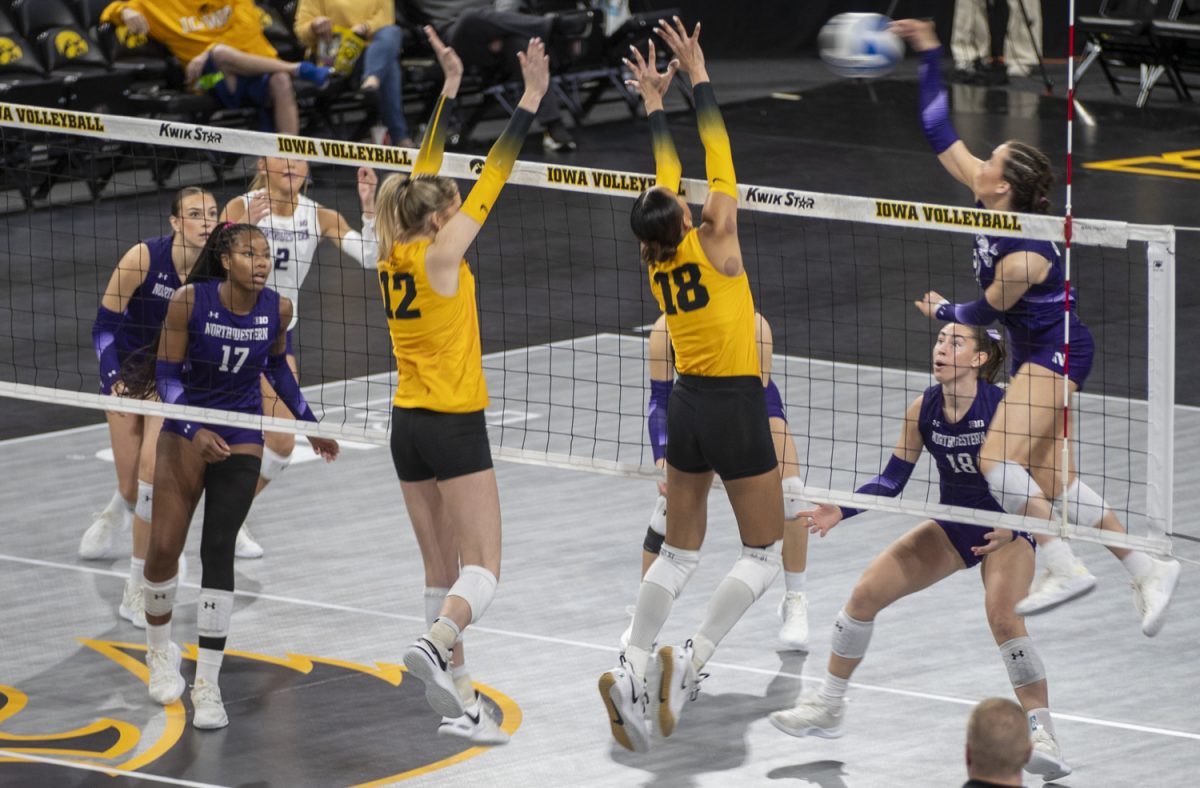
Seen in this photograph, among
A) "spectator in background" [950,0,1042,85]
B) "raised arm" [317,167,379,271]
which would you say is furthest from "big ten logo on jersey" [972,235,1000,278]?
"spectator in background" [950,0,1042,85]

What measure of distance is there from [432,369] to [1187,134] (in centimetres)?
1410

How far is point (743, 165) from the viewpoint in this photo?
1767 centimetres

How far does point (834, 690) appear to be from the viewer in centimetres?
687

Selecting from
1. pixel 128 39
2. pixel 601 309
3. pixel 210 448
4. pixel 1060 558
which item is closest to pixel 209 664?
pixel 210 448

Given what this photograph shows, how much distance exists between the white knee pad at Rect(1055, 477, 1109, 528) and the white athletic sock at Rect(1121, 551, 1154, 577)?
0.17 m

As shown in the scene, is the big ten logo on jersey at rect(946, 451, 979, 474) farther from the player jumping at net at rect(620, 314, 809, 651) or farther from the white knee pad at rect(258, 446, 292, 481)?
the white knee pad at rect(258, 446, 292, 481)

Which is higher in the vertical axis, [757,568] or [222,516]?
[222,516]

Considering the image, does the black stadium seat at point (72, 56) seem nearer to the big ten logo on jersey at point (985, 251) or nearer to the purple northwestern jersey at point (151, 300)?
the purple northwestern jersey at point (151, 300)

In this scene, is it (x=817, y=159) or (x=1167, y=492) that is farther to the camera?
(x=817, y=159)

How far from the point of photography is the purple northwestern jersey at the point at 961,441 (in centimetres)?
689

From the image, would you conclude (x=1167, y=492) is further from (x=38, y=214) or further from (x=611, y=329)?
(x=38, y=214)

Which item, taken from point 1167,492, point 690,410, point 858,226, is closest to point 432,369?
point 690,410

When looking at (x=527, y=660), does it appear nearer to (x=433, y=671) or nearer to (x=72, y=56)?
(x=433, y=671)

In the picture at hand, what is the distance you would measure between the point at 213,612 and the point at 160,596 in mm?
253
